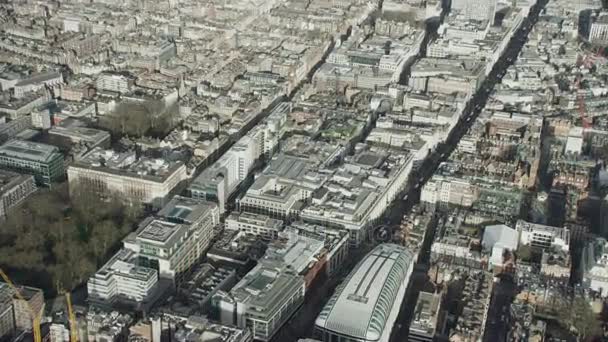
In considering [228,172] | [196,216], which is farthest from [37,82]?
[196,216]

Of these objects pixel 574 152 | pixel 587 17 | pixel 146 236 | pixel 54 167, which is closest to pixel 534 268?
pixel 574 152

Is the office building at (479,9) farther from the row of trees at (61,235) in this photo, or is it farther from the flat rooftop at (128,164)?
the row of trees at (61,235)

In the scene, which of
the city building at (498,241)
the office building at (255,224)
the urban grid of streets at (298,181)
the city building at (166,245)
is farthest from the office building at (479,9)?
the city building at (166,245)

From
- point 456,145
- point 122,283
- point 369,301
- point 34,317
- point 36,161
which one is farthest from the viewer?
point 456,145

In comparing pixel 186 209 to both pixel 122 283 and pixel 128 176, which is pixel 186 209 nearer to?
pixel 128 176

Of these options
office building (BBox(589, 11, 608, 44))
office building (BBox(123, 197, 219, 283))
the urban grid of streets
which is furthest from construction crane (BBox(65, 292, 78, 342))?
office building (BBox(589, 11, 608, 44))
